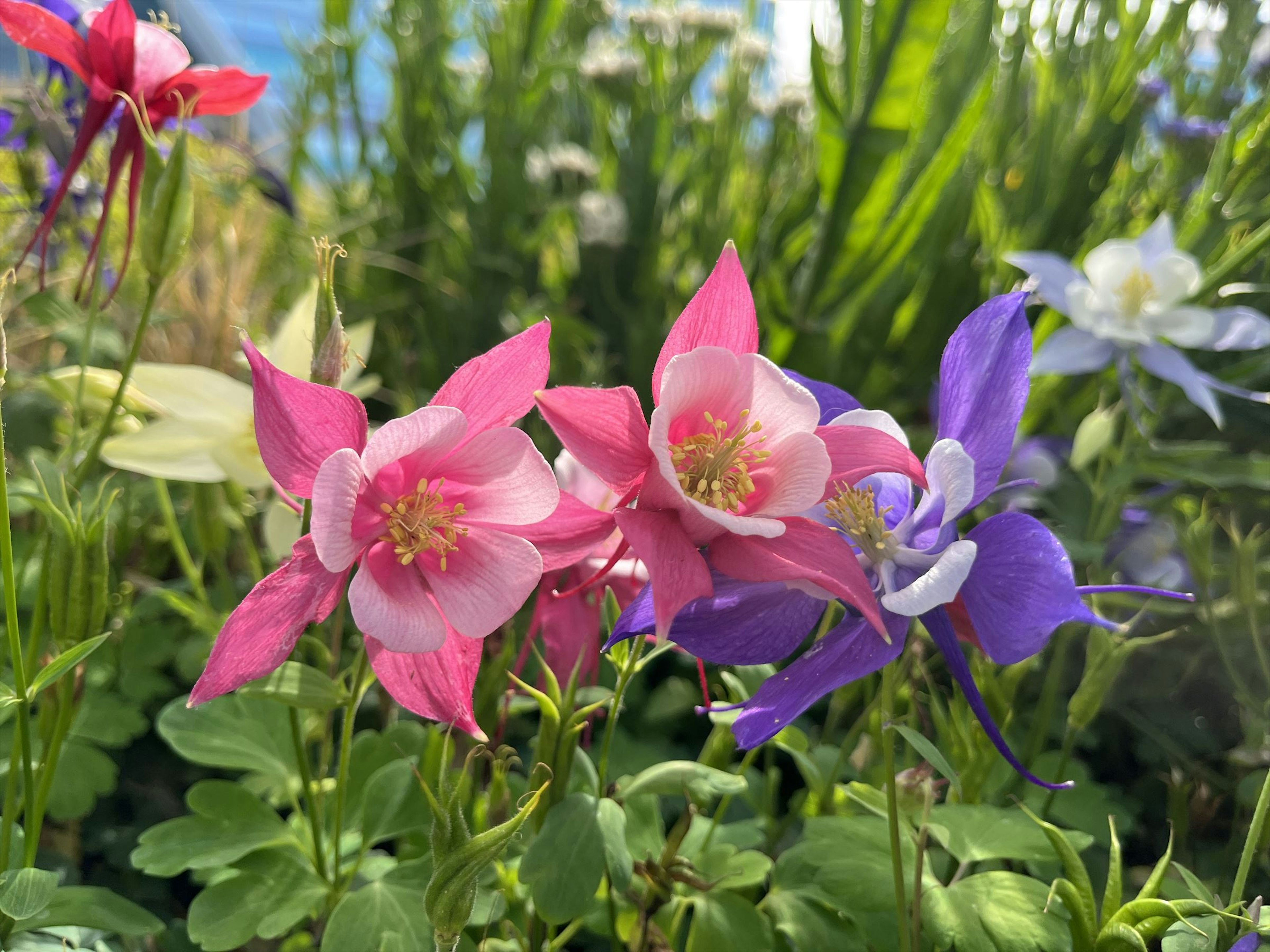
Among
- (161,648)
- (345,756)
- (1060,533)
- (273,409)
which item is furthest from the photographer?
(1060,533)

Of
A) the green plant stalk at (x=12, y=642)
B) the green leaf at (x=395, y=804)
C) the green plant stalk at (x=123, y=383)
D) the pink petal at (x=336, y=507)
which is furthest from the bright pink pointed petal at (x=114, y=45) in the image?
the green leaf at (x=395, y=804)

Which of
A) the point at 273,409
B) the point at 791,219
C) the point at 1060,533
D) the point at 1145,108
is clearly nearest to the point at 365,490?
the point at 273,409

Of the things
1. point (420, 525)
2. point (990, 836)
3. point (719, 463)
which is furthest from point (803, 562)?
point (990, 836)

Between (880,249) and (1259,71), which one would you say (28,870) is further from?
(1259,71)

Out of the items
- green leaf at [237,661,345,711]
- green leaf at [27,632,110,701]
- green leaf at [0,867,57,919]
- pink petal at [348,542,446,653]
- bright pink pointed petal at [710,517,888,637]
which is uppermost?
bright pink pointed petal at [710,517,888,637]

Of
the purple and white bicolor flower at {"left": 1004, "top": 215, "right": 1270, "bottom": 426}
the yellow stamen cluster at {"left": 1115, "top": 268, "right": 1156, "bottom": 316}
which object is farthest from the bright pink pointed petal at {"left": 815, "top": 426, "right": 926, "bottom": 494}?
the yellow stamen cluster at {"left": 1115, "top": 268, "right": 1156, "bottom": 316}

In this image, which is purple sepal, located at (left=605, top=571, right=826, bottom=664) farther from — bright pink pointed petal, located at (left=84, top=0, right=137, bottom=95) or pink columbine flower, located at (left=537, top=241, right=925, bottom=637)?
bright pink pointed petal, located at (left=84, top=0, right=137, bottom=95)

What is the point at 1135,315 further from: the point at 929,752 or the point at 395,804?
the point at 395,804
